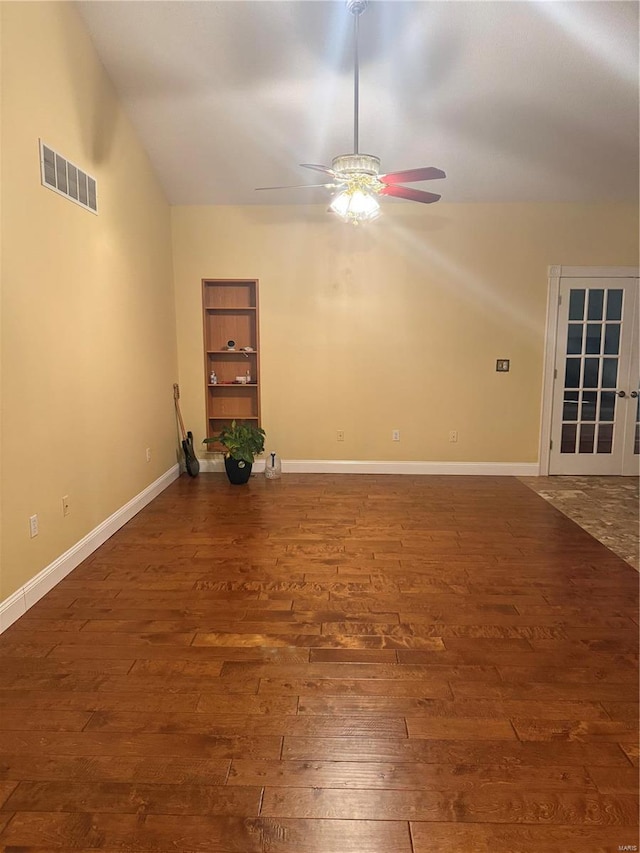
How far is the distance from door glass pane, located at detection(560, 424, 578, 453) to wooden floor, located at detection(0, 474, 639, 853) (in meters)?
A: 2.18

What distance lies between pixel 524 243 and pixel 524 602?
391 cm

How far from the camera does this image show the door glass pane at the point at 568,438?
5488 mm

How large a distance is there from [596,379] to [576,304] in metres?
0.84

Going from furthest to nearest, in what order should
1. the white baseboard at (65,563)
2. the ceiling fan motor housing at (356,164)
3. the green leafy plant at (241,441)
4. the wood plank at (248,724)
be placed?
the green leafy plant at (241,441), the ceiling fan motor housing at (356,164), the white baseboard at (65,563), the wood plank at (248,724)

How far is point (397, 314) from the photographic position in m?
5.38

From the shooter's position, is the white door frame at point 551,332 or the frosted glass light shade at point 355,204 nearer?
the frosted glass light shade at point 355,204

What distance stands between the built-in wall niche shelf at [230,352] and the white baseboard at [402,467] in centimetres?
61

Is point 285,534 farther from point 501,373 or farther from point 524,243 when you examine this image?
point 524,243

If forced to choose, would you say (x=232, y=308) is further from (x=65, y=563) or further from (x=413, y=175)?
(x=65, y=563)

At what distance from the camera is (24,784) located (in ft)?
5.29

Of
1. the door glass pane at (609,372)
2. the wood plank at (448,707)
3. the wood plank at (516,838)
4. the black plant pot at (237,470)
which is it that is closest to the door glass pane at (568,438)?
the door glass pane at (609,372)

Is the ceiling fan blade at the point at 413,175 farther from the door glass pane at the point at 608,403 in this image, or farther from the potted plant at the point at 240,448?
the door glass pane at the point at 608,403

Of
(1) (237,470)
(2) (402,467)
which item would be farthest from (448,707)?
(2) (402,467)

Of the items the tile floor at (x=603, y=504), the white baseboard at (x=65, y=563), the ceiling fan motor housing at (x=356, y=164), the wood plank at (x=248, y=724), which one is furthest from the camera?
the tile floor at (x=603, y=504)
